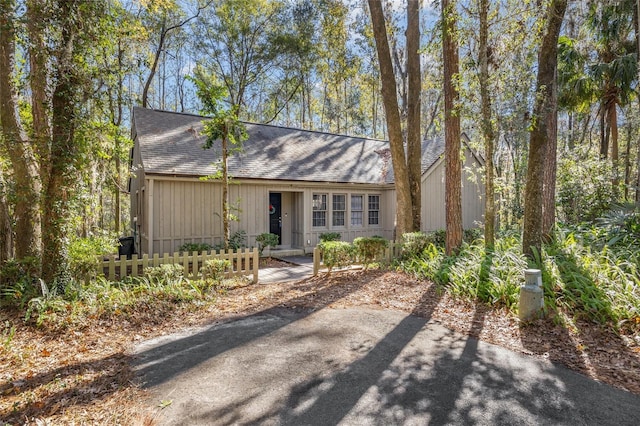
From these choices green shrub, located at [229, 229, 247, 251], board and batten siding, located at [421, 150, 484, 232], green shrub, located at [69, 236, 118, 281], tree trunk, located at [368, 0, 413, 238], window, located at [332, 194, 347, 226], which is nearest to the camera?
green shrub, located at [69, 236, 118, 281]

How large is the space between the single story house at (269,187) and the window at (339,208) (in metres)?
0.04

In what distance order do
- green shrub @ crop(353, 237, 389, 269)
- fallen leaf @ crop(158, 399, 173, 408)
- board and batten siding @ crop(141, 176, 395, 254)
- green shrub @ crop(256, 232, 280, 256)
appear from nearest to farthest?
fallen leaf @ crop(158, 399, 173, 408), green shrub @ crop(353, 237, 389, 269), board and batten siding @ crop(141, 176, 395, 254), green shrub @ crop(256, 232, 280, 256)

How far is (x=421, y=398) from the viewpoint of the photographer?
300 cm

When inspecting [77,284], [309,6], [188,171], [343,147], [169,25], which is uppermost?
[309,6]

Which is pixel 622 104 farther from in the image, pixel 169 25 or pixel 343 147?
pixel 169 25

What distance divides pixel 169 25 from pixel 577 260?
22.2 metres

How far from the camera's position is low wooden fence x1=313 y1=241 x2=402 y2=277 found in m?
8.20

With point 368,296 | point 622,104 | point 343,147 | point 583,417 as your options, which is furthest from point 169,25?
point 583,417

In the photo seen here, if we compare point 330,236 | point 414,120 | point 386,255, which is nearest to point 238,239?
point 330,236

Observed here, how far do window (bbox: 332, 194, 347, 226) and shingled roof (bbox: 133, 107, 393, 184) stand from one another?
78 cm

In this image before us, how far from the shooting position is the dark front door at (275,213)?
1262 centimetres

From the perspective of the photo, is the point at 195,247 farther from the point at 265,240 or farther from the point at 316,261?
the point at 316,261

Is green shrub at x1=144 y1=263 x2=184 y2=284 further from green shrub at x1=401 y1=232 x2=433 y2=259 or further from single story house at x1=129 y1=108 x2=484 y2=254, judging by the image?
green shrub at x1=401 y1=232 x2=433 y2=259

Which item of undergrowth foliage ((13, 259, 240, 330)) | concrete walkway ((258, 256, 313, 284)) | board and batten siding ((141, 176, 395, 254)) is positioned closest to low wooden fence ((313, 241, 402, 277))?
concrete walkway ((258, 256, 313, 284))
